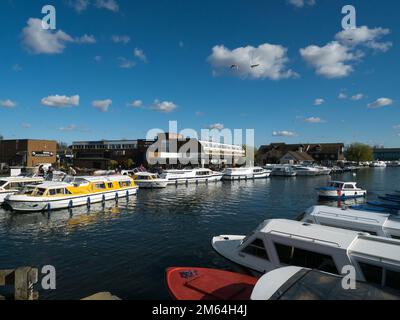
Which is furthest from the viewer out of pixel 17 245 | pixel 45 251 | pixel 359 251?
pixel 17 245

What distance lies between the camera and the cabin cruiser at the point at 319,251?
30.3 feet

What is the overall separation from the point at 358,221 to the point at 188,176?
152 feet

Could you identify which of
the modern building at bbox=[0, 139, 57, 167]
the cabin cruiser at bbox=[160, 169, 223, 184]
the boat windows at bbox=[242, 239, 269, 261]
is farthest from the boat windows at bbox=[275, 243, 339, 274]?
the modern building at bbox=[0, 139, 57, 167]

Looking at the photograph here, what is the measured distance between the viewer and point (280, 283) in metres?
7.30

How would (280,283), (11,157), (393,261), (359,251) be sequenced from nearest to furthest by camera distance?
(280,283), (393,261), (359,251), (11,157)

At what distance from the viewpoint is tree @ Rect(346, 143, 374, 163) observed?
145 meters

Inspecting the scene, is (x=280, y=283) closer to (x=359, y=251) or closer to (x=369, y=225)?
(x=359, y=251)

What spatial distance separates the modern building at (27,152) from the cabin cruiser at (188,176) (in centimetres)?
4266

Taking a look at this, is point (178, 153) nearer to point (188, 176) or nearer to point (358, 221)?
point (188, 176)

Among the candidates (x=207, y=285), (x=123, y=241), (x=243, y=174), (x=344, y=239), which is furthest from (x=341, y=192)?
(x=207, y=285)

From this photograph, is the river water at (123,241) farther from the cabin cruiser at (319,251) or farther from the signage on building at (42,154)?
the signage on building at (42,154)

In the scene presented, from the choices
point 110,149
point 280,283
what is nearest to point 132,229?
point 280,283

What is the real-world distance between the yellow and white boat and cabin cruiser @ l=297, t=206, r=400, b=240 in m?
25.1

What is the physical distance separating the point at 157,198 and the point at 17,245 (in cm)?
2189
